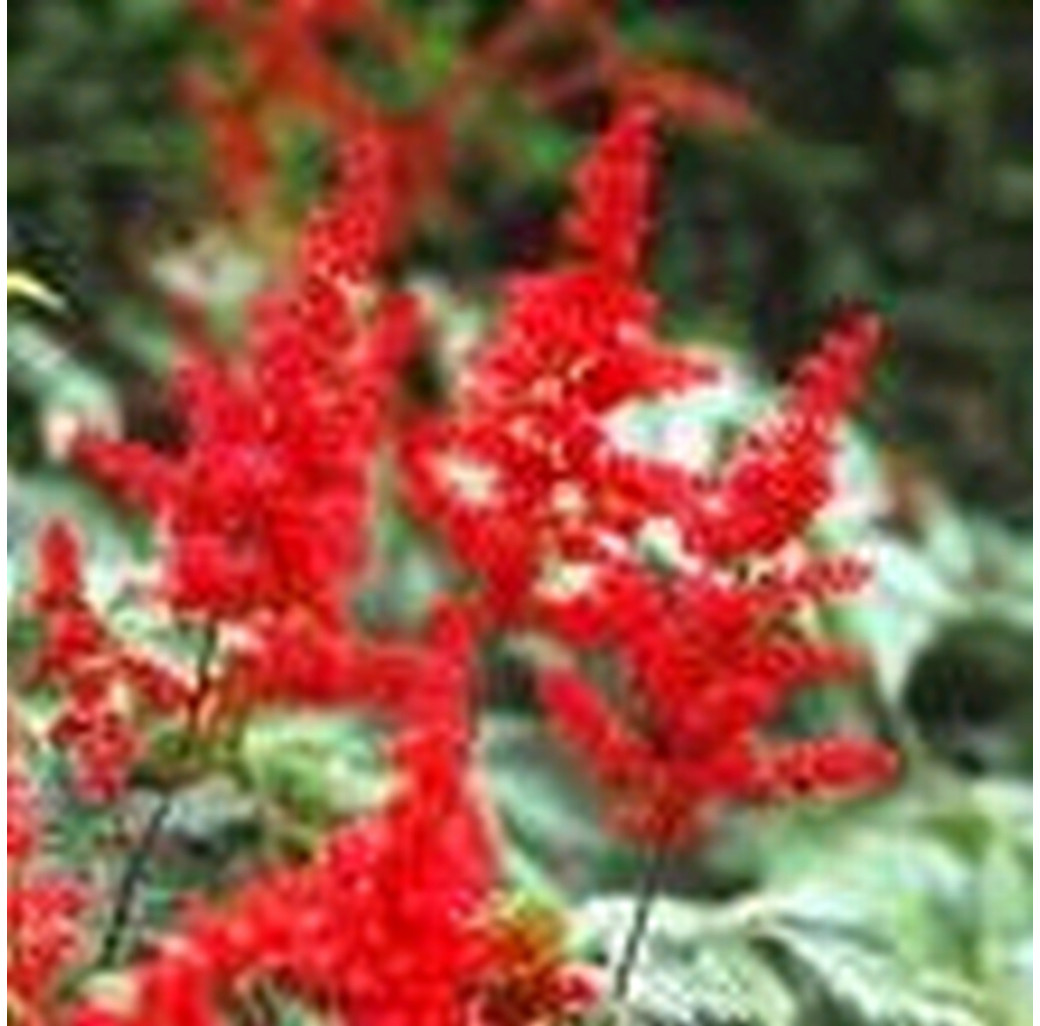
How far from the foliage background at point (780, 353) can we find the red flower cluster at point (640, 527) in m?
0.28

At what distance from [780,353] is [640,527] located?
239 inches

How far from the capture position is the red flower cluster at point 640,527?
3426 millimetres

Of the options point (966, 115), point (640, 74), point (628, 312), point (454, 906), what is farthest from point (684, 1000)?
point (966, 115)

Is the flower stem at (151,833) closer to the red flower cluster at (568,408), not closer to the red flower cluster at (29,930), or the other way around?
the red flower cluster at (568,408)

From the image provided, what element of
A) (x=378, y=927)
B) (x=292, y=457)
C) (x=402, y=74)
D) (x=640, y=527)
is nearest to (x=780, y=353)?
(x=402, y=74)

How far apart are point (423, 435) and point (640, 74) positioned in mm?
4794

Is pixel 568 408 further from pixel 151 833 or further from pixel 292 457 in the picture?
pixel 151 833

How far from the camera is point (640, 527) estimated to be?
3543 millimetres

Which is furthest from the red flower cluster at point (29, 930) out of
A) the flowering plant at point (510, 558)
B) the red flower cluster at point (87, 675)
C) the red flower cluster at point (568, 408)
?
the red flower cluster at point (568, 408)

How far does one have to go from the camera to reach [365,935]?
270 centimetres

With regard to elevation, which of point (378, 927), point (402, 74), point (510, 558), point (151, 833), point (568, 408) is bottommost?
point (378, 927)

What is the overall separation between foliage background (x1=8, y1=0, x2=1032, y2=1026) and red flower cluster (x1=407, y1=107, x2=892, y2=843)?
28 cm

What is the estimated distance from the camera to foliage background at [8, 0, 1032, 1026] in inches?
176

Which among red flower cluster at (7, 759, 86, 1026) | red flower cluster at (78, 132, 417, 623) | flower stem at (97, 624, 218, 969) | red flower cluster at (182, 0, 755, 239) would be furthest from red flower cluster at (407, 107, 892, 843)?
red flower cluster at (182, 0, 755, 239)
